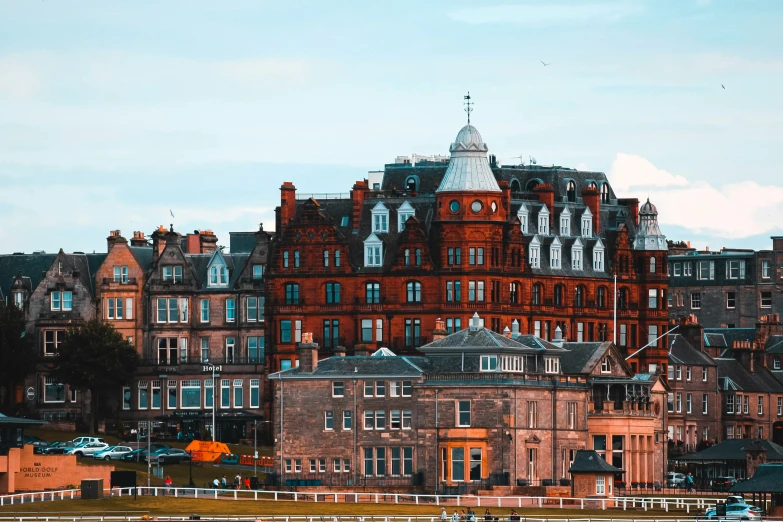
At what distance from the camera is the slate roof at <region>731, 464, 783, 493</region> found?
163m

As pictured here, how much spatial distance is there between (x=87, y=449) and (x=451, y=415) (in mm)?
25600

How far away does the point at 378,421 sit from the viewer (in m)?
178

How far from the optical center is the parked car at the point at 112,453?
18375cm

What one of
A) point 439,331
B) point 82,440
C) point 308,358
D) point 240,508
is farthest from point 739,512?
point 82,440

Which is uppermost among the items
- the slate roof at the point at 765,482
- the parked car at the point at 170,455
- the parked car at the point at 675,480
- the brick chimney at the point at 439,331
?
the brick chimney at the point at 439,331

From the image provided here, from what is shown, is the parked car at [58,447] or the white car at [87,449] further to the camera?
the white car at [87,449]

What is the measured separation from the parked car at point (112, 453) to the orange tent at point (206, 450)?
14.3 ft

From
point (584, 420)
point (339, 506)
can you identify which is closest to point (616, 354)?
point (584, 420)

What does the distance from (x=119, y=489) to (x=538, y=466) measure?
28.1m

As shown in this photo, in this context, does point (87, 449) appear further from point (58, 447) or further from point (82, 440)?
point (82, 440)

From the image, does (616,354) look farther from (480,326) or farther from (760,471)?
(760,471)

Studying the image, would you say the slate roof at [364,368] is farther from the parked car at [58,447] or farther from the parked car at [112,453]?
the parked car at [58,447]

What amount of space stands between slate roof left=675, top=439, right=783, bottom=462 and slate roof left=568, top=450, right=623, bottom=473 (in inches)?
892

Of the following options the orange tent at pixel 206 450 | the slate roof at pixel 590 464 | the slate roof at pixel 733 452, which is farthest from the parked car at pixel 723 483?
the orange tent at pixel 206 450
